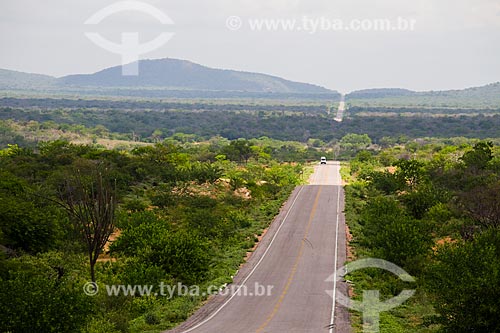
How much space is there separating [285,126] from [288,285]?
154 metres

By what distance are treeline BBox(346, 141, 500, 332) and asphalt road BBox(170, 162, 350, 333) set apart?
4.57 ft

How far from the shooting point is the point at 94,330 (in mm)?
17922

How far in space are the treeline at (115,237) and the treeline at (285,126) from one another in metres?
93.0

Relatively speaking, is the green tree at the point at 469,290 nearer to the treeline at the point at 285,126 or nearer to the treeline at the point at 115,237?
the treeline at the point at 115,237

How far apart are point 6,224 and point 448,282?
19.7 metres

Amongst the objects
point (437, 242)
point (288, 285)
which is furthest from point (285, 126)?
point (288, 285)

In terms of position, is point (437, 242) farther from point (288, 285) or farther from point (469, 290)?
point (469, 290)

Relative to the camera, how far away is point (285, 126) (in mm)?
179125

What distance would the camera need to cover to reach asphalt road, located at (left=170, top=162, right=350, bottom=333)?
20391 millimetres

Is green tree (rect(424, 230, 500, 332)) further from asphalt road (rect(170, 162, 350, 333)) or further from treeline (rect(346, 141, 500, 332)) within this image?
asphalt road (rect(170, 162, 350, 333))

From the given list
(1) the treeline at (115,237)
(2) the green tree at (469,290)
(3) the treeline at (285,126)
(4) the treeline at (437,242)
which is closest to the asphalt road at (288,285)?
(1) the treeline at (115,237)

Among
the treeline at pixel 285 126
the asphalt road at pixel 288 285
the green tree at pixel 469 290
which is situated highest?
the green tree at pixel 469 290

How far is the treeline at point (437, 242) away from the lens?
17.7m

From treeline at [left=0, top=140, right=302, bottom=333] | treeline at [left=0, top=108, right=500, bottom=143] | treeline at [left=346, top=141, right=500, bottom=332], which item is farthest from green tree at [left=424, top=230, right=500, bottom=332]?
treeline at [left=0, top=108, right=500, bottom=143]
